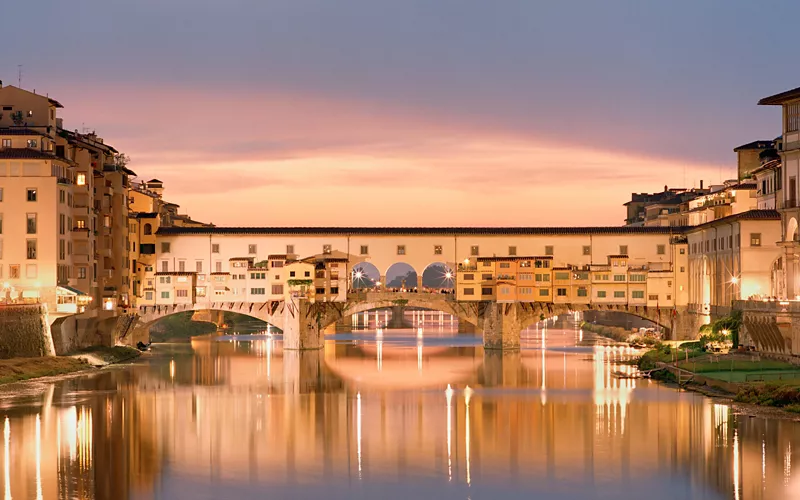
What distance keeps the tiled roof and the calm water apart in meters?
14.1

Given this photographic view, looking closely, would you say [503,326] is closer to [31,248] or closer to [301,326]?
[301,326]

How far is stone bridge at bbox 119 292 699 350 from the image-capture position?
3959 inches

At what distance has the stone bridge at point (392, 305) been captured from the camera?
101 metres

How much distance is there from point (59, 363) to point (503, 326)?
124 ft

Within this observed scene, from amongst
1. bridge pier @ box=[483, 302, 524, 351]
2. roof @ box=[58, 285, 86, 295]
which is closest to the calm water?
roof @ box=[58, 285, 86, 295]

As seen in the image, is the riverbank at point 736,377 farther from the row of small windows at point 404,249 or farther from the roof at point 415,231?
the roof at point 415,231

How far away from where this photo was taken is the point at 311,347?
330 feet

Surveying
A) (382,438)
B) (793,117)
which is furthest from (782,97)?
(382,438)

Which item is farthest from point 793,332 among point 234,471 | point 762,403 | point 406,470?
point 234,471

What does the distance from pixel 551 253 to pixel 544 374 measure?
87.1 feet

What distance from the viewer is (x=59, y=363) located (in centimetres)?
7650

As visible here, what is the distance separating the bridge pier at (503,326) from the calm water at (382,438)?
1872 cm

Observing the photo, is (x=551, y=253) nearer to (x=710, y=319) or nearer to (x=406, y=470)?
(x=710, y=319)

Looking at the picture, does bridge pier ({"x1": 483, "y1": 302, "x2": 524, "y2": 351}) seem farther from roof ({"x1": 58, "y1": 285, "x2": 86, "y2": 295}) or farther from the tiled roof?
the tiled roof
